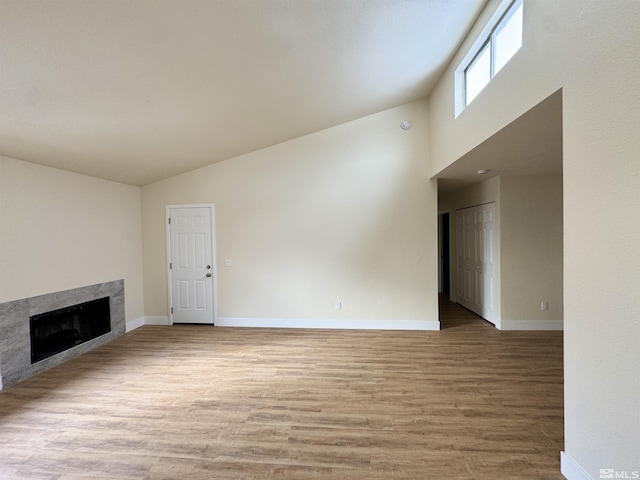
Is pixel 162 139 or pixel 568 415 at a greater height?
pixel 162 139

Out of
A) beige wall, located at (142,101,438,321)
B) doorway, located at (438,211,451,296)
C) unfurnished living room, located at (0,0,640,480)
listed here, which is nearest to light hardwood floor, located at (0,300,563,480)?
unfurnished living room, located at (0,0,640,480)

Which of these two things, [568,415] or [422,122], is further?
[422,122]

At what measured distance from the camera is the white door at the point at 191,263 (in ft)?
16.1

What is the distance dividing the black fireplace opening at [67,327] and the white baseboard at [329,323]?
169 centimetres

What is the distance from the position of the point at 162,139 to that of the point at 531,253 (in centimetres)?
548

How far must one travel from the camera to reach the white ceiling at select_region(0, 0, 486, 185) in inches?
69.4

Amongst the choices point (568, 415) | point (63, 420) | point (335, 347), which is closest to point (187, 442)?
point (63, 420)

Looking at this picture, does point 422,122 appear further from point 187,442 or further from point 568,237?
point 187,442

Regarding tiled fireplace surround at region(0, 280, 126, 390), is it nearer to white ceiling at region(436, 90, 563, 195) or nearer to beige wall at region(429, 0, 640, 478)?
beige wall at region(429, 0, 640, 478)

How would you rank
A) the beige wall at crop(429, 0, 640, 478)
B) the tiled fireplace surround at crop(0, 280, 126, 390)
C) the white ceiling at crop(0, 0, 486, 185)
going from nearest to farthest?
the beige wall at crop(429, 0, 640, 478) < the white ceiling at crop(0, 0, 486, 185) < the tiled fireplace surround at crop(0, 280, 126, 390)

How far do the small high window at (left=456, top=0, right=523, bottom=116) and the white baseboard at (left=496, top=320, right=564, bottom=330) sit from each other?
3.24m

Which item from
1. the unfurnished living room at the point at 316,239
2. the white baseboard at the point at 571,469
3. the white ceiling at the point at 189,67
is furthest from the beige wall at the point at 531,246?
the white baseboard at the point at 571,469

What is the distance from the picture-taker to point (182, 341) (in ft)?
13.8

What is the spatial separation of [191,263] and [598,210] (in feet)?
16.8
